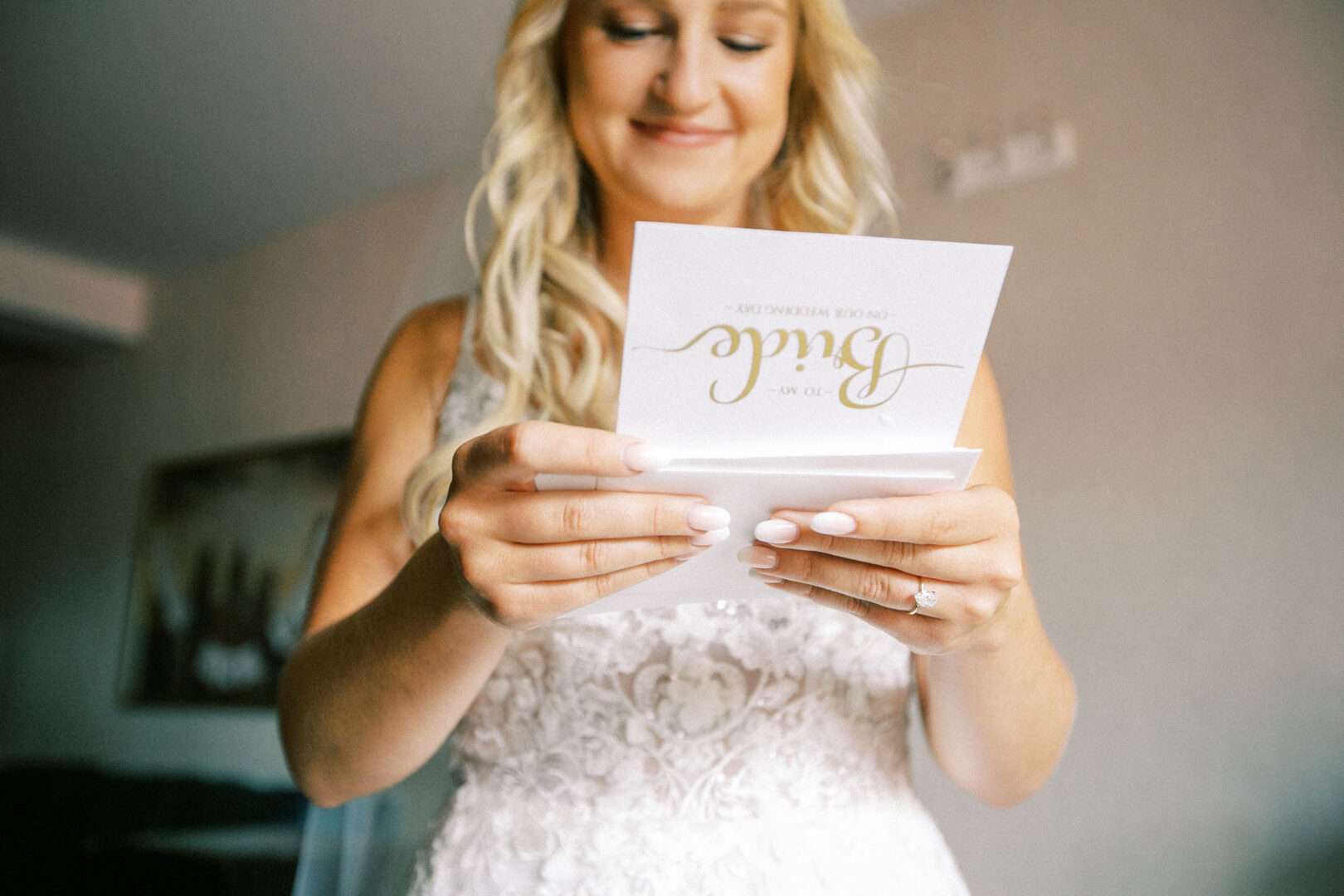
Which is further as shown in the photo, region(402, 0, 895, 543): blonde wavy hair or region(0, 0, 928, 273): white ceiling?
region(0, 0, 928, 273): white ceiling

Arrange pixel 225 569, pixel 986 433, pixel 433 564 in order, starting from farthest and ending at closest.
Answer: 1. pixel 225 569
2. pixel 986 433
3. pixel 433 564

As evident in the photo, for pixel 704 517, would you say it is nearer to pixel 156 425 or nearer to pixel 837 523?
pixel 837 523

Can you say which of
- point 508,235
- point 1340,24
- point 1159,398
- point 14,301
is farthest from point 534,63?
point 14,301

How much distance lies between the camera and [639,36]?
0.93 metres

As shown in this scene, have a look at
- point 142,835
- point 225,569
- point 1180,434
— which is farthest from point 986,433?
point 142,835

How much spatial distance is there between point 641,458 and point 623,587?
11 centimetres

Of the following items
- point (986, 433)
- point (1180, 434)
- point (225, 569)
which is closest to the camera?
point (986, 433)

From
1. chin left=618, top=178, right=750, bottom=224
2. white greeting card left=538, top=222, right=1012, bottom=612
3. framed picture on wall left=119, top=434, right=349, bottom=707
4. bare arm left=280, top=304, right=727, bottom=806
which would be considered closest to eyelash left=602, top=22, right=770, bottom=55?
chin left=618, top=178, right=750, bottom=224

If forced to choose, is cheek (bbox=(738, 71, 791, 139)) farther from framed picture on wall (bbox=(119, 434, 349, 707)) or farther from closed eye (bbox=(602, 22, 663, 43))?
framed picture on wall (bbox=(119, 434, 349, 707))

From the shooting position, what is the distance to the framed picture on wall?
11.8 feet

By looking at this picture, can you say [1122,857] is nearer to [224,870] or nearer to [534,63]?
[534,63]

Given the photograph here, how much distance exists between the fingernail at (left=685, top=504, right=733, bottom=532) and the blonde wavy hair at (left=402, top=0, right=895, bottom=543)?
405 mm

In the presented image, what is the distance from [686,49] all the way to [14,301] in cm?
452

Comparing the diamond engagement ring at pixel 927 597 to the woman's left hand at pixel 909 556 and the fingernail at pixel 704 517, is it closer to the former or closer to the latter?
the woman's left hand at pixel 909 556
